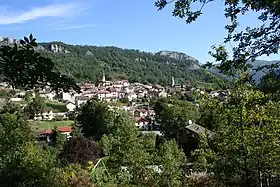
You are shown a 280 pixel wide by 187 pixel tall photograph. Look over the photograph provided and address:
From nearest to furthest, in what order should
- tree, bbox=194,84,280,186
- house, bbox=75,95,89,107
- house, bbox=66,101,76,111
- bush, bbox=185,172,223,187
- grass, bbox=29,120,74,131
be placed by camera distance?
tree, bbox=194,84,280,186
bush, bbox=185,172,223,187
grass, bbox=29,120,74,131
house, bbox=66,101,76,111
house, bbox=75,95,89,107

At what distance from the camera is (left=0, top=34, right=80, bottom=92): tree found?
2.48 metres

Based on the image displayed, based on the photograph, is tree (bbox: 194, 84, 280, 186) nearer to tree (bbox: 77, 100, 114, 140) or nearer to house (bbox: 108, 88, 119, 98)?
tree (bbox: 77, 100, 114, 140)

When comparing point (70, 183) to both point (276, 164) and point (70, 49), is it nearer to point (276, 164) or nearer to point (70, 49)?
point (276, 164)

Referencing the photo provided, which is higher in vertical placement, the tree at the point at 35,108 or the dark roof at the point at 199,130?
the dark roof at the point at 199,130

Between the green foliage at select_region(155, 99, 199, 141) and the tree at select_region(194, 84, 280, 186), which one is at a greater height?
the tree at select_region(194, 84, 280, 186)

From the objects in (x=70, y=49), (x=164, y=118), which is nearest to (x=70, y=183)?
(x=164, y=118)

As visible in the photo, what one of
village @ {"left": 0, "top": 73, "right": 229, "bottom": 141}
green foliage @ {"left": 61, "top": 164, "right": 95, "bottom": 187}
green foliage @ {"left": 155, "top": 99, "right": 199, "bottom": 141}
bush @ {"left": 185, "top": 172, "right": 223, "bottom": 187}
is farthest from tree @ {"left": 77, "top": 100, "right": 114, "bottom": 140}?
green foliage @ {"left": 61, "top": 164, "right": 95, "bottom": 187}

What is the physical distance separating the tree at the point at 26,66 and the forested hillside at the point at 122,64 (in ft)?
373

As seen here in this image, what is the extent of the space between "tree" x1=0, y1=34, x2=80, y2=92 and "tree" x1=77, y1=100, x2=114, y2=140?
41.9 meters

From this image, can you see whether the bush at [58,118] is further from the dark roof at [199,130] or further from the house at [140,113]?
the dark roof at [199,130]

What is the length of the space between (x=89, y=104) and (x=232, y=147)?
135 feet

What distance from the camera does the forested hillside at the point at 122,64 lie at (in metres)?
130

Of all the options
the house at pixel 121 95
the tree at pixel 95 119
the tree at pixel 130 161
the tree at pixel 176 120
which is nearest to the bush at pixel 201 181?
the tree at pixel 130 161

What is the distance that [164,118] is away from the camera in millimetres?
40875
